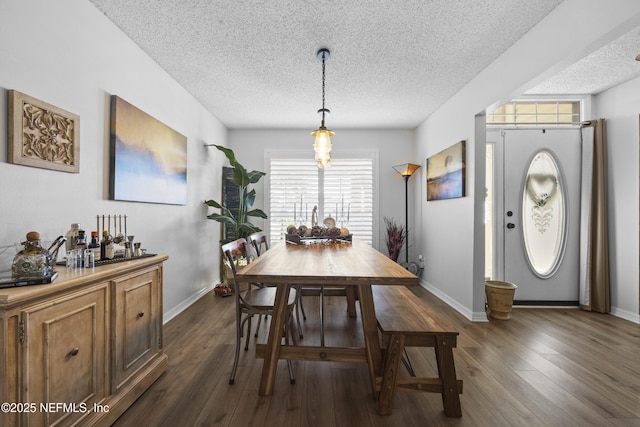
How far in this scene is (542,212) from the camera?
11.0 feet

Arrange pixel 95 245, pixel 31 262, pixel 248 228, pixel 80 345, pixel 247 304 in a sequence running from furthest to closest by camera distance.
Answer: pixel 248 228 → pixel 247 304 → pixel 95 245 → pixel 80 345 → pixel 31 262

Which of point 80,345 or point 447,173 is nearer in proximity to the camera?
point 80,345

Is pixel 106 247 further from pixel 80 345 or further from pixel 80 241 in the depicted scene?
pixel 80 345

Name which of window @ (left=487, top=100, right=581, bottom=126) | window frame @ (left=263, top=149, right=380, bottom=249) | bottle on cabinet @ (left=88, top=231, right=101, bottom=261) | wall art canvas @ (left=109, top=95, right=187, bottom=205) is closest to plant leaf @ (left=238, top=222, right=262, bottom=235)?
window frame @ (left=263, top=149, right=380, bottom=249)

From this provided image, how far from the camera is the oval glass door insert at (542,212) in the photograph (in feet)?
10.9

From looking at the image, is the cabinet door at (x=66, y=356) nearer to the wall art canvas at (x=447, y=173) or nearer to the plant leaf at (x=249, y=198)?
the plant leaf at (x=249, y=198)

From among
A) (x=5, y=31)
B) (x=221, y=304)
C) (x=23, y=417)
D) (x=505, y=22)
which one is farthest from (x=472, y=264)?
(x=5, y=31)

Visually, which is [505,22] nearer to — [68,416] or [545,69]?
[545,69]

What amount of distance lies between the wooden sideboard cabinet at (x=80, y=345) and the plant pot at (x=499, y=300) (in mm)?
3156

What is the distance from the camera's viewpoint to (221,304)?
3.39 metres

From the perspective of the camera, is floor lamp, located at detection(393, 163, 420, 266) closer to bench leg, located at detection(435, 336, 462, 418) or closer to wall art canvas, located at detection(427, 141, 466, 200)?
wall art canvas, located at detection(427, 141, 466, 200)

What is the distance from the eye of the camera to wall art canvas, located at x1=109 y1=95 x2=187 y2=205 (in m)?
2.10

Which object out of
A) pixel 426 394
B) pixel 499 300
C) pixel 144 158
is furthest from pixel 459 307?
pixel 144 158

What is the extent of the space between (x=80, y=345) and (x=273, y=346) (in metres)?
0.95
